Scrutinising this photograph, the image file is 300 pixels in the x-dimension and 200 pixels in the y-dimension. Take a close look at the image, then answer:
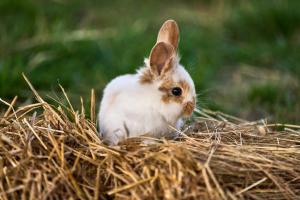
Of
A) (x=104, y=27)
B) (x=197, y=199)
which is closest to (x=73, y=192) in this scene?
(x=197, y=199)

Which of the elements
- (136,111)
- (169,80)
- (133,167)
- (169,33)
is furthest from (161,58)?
(133,167)

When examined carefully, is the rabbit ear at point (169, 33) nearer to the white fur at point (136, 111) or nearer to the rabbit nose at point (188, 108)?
→ the white fur at point (136, 111)

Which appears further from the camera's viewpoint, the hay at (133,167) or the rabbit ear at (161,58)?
the rabbit ear at (161,58)

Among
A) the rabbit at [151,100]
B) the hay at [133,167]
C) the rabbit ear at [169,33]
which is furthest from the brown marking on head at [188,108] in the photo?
the rabbit ear at [169,33]

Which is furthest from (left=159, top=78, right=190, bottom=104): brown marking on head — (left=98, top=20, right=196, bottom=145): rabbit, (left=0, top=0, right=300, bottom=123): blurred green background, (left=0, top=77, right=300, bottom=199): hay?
(left=0, top=0, right=300, bottom=123): blurred green background

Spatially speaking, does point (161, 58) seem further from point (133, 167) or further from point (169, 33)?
point (133, 167)

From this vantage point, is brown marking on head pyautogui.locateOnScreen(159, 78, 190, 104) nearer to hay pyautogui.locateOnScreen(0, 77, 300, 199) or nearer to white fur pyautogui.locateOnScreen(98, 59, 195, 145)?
white fur pyautogui.locateOnScreen(98, 59, 195, 145)
